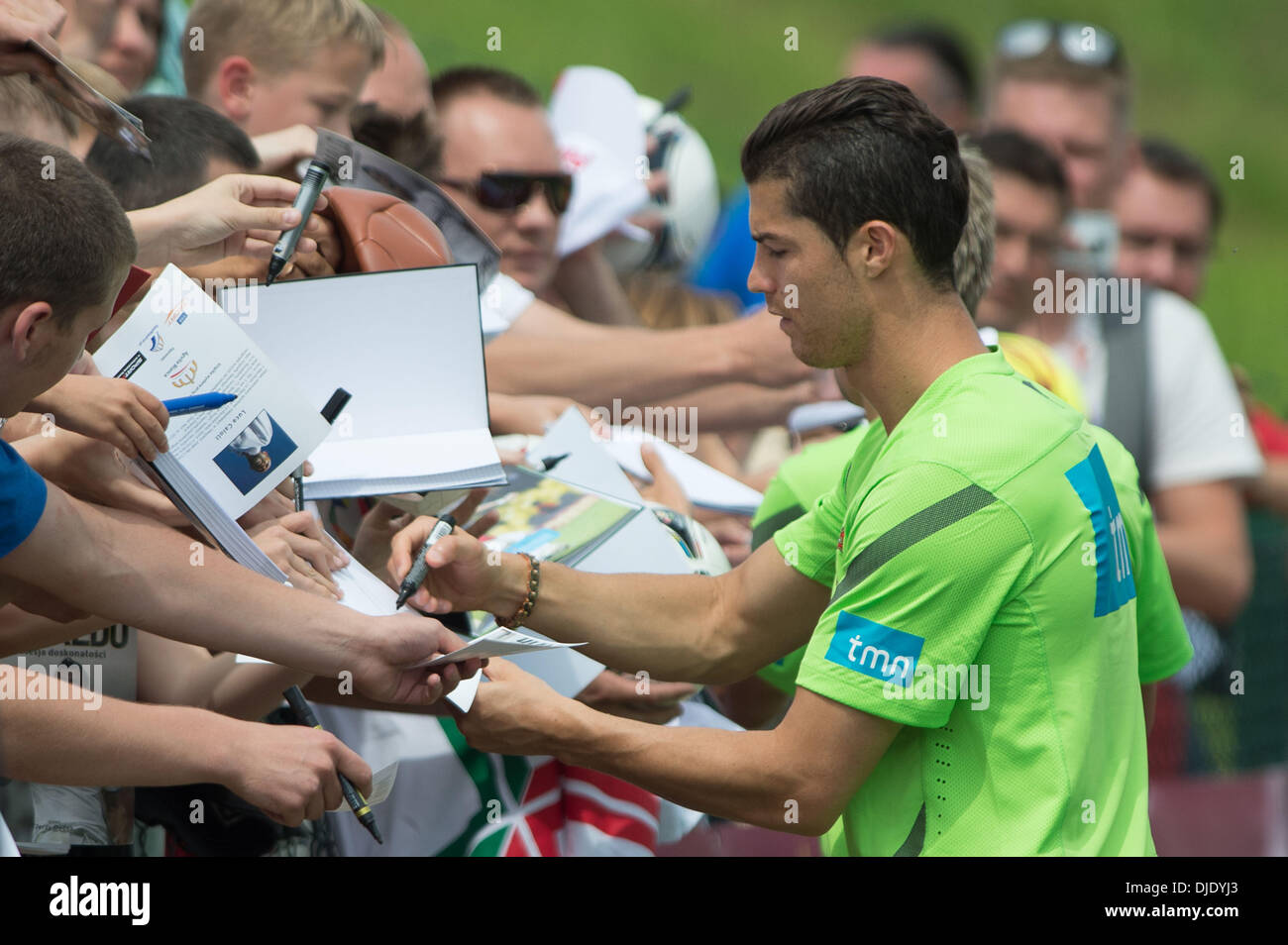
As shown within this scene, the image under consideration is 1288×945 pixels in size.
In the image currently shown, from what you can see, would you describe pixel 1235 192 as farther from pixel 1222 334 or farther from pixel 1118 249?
pixel 1118 249

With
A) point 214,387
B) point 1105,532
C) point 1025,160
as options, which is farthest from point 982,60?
point 214,387

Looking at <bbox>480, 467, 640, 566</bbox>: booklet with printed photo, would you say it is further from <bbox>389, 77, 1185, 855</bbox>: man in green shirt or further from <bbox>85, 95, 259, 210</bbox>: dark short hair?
<bbox>85, 95, 259, 210</bbox>: dark short hair

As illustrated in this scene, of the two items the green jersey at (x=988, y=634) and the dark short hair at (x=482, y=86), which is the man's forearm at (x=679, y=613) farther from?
the dark short hair at (x=482, y=86)

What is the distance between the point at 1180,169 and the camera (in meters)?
5.54

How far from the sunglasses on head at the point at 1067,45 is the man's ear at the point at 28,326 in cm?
440

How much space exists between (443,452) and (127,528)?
1.80 feet

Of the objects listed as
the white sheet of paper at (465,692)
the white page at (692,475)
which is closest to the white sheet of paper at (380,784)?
the white sheet of paper at (465,692)

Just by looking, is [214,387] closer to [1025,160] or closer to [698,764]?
[698,764]

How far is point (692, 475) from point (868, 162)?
49.5 inches

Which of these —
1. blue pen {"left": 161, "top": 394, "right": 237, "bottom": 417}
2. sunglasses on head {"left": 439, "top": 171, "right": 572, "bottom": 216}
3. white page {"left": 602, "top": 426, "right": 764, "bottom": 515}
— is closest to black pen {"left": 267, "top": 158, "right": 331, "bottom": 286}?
blue pen {"left": 161, "top": 394, "right": 237, "bottom": 417}

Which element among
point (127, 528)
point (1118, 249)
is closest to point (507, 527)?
point (127, 528)

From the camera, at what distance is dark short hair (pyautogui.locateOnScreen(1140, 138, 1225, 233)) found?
5.53 m

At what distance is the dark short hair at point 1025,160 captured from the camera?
468 centimetres

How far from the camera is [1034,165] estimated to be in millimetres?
4684
